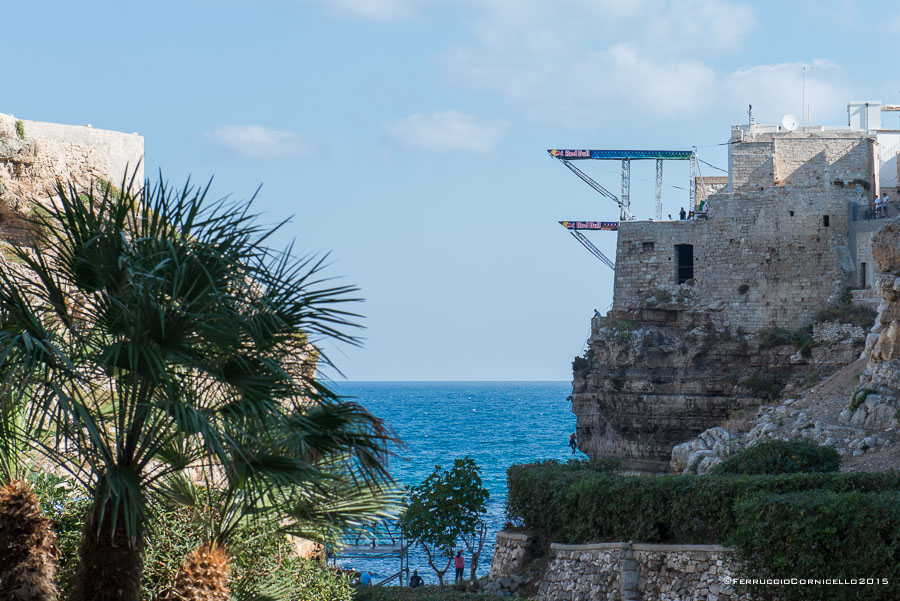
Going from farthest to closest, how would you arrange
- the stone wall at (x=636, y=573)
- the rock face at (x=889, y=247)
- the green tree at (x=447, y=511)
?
the rock face at (x=889, y=247)
the green tree at (x=447, y=511)
the stone wall at (x=636, y=573)

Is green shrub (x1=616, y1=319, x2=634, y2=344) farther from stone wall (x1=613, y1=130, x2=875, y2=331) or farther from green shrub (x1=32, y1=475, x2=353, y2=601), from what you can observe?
green shrub (x1=32, y1=475, x2=353, y2=601)

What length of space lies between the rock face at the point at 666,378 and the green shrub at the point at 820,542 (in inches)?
674

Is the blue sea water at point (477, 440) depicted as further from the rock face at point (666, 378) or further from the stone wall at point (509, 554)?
the stone wall at point (509, 554)

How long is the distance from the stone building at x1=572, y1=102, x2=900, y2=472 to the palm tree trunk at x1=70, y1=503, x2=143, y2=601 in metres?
26.1

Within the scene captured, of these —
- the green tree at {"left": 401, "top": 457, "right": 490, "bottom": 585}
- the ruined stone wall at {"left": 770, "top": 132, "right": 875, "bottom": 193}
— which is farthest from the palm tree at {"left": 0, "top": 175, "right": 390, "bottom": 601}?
the ruined stone wall at {"left": 770, "top": 132, "right": 875, "bottom": 193}

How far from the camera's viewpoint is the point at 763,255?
3247 cm

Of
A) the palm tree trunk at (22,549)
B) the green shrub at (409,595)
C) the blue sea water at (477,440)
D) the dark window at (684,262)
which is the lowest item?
the blue sea water at (477,440)

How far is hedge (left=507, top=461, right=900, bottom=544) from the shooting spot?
16062 millimetres

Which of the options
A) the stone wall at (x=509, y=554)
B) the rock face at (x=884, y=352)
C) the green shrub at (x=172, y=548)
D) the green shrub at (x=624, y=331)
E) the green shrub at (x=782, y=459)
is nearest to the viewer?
the green shrub at (x=172, y=548)

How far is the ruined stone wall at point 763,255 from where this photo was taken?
31875 mm

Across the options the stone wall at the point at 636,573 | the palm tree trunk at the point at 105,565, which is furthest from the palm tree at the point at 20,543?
the stone wall at the point at 636,573

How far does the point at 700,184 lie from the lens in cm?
4166

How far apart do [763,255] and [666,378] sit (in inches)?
195

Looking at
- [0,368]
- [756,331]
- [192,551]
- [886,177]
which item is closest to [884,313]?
[756,331]
